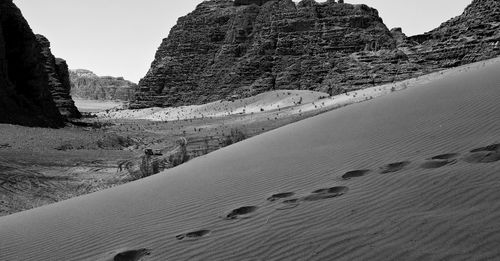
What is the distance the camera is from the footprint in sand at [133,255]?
3.83 metres

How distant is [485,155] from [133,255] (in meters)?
3.40

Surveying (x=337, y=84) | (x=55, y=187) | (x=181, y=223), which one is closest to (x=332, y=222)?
(x=181, y=223)

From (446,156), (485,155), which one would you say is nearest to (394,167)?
(446,156)

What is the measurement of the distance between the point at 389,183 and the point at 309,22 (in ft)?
198

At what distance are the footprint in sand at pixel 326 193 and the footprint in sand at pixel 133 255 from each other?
1574 millimetres

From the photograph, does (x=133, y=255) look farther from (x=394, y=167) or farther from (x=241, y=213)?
(x=394, y=167)

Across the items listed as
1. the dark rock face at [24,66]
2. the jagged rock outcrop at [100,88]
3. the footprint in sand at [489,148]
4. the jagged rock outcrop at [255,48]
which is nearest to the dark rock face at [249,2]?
the jagged rock outcrop at [255,48]

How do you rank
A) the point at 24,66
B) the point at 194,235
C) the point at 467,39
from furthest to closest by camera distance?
the point at 467,39 → the point at 24,66 → the point at 194,235

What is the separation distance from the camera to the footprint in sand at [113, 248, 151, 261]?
151 inches

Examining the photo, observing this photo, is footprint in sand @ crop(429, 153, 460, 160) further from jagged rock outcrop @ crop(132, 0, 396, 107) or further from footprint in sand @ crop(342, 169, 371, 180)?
jagged rock outcrop @ crop(132, 0, 396, 107)

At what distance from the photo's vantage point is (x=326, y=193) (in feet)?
15.3

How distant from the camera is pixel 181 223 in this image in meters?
4.68

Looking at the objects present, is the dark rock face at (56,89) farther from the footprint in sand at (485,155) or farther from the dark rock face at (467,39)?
the footprint in sand at (485,155)

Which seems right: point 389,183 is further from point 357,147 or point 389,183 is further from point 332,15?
point 332,15
